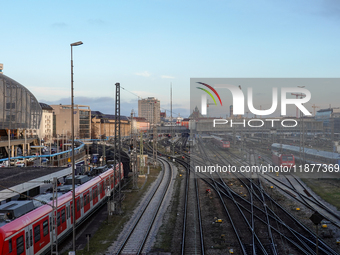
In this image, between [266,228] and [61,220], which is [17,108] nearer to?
[61,220]

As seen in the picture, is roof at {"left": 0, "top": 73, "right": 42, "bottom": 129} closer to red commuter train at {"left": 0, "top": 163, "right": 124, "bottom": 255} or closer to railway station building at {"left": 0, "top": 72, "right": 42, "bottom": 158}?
railway station building at {"left": 0, "top": 72, "right": 42, "bottom": 158}

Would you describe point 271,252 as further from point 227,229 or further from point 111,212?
point 111,212

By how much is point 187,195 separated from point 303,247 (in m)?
12.5

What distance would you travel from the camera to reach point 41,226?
11742 millimetres

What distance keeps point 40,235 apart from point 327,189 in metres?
23.4

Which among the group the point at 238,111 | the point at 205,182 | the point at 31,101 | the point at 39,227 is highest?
the point at 31,101

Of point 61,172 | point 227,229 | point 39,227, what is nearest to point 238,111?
point 227,229

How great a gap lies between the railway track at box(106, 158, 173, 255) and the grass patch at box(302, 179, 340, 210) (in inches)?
510

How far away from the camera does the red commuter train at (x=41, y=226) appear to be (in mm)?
9672

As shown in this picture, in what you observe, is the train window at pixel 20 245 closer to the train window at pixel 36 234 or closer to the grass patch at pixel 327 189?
the train window at pixel 36 234

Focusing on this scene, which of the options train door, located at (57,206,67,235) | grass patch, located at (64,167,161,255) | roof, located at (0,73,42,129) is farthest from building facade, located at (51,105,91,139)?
train door, located at (57,206,67,235)

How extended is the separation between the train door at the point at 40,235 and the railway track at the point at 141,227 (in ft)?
9.78

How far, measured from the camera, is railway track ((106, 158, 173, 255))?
13594mm

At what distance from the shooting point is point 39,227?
38.0ft
